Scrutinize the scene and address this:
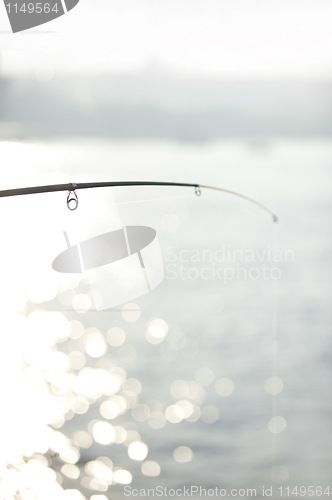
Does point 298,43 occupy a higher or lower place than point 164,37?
lower

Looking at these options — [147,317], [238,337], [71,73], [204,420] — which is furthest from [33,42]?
[204,420]

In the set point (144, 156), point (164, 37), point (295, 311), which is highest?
point (164, 37)

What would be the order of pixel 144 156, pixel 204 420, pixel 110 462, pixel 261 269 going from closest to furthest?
pixel 110 462
pixel 204 420
pixel 261 269
pixel 144 156

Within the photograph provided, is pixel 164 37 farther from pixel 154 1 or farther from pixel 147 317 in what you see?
pixel 147 317

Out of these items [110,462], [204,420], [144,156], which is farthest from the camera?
[144,156]

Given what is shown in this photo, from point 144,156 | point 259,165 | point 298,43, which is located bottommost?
point 259,165

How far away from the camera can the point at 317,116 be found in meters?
1.82

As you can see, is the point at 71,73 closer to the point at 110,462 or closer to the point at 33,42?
the point at 33,42

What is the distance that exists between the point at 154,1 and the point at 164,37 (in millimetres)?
134

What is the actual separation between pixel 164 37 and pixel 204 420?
5.07 ft

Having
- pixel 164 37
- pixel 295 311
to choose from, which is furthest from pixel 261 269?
pixel 164 37

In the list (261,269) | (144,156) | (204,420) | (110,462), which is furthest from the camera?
Answer: (144,156)

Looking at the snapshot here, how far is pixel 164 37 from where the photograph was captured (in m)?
1.71

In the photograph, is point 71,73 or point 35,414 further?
point 71,73
